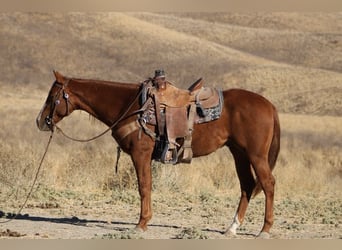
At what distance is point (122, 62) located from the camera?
1880 inches

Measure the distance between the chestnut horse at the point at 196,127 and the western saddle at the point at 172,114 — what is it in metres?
0.11

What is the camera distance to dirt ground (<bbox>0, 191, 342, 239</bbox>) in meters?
10.9

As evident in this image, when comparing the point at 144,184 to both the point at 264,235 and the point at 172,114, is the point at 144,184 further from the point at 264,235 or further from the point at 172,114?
the point at 264,235

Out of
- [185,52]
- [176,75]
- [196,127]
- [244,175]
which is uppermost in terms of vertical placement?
[196,127]

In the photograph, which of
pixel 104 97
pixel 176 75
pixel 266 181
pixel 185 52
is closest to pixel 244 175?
pixel 266 181

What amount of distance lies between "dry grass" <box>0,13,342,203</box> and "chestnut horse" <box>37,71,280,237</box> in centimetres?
363

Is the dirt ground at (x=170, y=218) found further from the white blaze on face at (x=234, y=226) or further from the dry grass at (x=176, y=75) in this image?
the dry grass at (x=176, y=75)

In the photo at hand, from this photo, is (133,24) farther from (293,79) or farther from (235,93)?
(235,93)

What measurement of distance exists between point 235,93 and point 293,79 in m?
33.4

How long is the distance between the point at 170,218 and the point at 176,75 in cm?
3328

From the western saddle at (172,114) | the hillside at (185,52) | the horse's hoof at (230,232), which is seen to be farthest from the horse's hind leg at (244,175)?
the hillside at (185,52)

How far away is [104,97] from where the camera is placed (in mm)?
11188

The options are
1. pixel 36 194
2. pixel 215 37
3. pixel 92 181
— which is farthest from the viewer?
pixel 215 37

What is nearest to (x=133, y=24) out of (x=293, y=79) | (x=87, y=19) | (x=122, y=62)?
(x=87, y=19)
